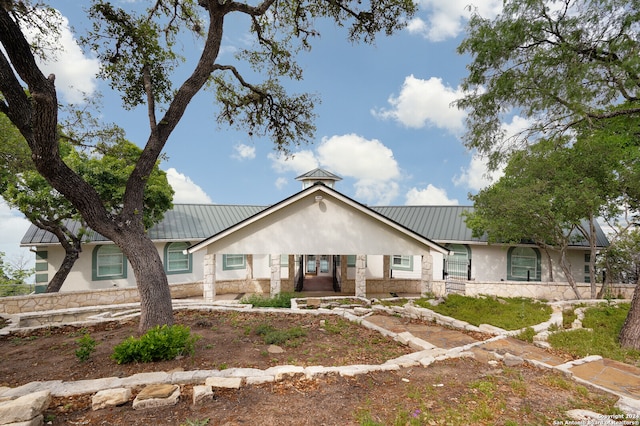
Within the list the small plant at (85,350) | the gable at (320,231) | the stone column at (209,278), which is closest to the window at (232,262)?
the stone column at (209,278)

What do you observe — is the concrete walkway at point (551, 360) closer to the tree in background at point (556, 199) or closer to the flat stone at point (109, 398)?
the flat stone at point (109, 398)

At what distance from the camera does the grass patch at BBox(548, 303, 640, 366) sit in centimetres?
640

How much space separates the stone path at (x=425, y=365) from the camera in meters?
4.35

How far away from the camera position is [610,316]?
9266 mm

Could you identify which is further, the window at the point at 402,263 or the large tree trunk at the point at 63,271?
the window at the point at 402,263

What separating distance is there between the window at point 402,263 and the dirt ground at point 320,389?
12.3 m

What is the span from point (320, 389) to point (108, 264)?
15.9m

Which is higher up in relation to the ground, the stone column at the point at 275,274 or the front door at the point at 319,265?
the stone column at the point at 275,274

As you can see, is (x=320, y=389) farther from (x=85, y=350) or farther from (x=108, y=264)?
(x=108, y=264)

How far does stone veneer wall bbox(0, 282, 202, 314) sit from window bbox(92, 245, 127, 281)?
12.8 ft

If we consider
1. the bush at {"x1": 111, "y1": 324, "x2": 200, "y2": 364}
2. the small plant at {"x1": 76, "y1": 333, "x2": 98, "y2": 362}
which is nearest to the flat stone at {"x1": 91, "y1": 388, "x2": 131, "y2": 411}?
the bush at {"x1": 111, "y1": 324, "x2": 200, "y2": 364}

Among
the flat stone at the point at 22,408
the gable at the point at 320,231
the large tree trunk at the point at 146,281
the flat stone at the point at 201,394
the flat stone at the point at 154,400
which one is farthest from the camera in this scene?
the gable at the point at 320,231

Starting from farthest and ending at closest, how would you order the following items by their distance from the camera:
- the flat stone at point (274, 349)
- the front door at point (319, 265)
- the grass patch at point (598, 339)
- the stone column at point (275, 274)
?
1. the front door at point (319, 265)
2. the stone column at point (275, 274)
3. the grass patch at point (598, 339)
4. the flat stone at point (274, 349)

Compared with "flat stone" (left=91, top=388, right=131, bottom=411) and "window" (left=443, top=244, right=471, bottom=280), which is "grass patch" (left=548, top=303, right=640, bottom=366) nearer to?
"window" (left=443, top=244, right=471, bottom=280)
